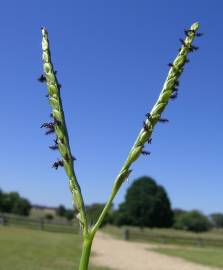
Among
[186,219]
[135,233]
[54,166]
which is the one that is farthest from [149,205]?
[54,166]

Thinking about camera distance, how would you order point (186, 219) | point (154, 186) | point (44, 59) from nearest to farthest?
point (44, 59)
point (154, 186)
point (186, 219)

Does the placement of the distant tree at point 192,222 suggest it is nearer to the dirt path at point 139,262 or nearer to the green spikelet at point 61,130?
the dirt path at point 139,262

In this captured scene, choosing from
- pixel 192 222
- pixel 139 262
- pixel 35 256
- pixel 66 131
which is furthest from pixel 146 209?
pixel 66 131

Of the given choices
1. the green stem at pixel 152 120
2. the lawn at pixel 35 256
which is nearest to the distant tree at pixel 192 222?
the lawn at pixel 35 256

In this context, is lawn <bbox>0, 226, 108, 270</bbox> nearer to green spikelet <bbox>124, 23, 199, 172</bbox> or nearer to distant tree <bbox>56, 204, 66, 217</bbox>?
green spikelet <bbox>124, 23, 199, 172</bbox>

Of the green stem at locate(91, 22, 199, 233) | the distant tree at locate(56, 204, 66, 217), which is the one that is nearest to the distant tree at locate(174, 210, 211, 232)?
the distant tree at locate(56, 204, 66, 217)

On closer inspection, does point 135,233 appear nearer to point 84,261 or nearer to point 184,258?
point 184,258
